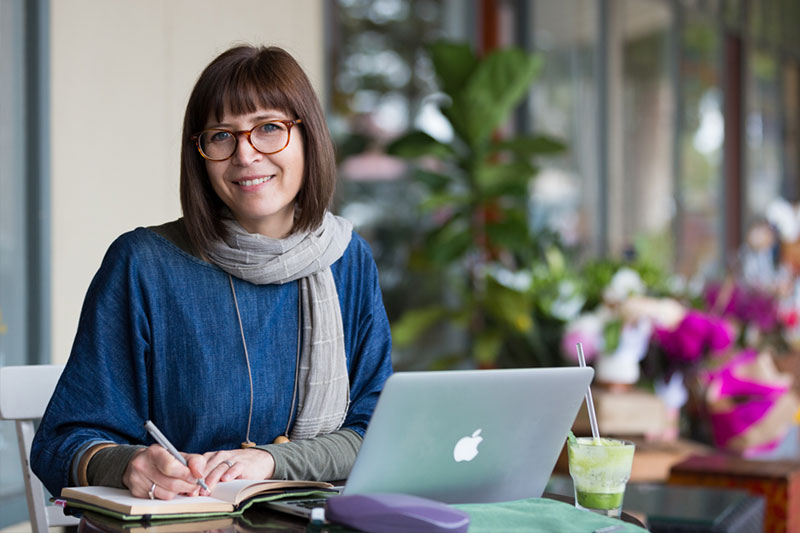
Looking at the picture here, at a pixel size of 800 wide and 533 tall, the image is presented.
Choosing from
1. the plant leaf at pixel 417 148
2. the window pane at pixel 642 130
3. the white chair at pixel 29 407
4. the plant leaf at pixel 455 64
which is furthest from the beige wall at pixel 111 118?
the window pane at pixel 642 130

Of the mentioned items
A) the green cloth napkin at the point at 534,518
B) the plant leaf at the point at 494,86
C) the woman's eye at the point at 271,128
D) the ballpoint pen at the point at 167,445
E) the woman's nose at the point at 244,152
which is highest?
the plant leaf at the point at 494,86

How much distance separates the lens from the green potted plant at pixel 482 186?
12.5ft

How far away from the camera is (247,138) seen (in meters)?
1.52

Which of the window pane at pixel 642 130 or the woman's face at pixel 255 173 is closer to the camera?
the woman's face at pixel 255 173

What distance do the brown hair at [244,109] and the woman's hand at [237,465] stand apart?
1.16ft

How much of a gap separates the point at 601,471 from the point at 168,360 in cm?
67

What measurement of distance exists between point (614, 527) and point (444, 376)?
11.5 inches

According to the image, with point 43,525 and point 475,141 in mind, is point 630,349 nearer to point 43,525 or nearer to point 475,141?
point 475,141

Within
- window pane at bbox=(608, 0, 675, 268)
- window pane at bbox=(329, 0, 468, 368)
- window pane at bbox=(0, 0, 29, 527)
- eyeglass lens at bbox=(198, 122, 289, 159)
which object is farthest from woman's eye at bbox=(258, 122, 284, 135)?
window pane at bbox=(608, 0, 675, 268)

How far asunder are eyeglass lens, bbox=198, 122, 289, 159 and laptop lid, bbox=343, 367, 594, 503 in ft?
1.87

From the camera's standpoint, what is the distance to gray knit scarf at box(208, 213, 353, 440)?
1553 millimetres

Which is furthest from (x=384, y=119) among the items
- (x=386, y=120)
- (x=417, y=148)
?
(x=417, y=148)

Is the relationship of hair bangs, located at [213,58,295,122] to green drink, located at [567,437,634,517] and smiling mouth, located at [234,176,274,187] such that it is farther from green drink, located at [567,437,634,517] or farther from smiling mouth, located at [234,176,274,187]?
green drink, located at [567,437,634,517]

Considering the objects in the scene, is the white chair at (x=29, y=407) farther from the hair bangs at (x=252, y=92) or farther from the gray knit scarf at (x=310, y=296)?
the hair bangs at (x=252, y=92)
